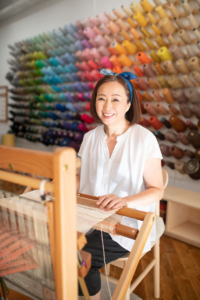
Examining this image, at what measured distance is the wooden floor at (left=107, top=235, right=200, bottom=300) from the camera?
4.72 ft

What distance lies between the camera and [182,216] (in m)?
2.30

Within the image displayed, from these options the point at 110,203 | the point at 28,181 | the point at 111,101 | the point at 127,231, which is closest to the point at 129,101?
the point at 111,101

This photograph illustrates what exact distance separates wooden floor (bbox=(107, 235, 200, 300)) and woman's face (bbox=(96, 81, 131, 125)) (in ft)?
3.85

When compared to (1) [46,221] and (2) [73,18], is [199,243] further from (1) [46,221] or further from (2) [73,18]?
(2) [73,18]

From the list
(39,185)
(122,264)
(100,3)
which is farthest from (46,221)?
(100,3)

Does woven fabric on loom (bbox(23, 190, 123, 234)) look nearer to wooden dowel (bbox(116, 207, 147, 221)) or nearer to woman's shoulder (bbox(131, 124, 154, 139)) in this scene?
wooden dowel (bbox(116, 207, 147, 221))

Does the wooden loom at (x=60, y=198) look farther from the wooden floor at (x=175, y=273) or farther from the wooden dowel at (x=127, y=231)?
the wooden floor at (x=175, y=273)

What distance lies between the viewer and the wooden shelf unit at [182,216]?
6.66 feet

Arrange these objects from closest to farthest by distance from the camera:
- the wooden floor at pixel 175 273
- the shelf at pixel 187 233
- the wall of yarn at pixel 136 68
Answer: the wooden floor at pixel 175 273 → the shelf at pixel 187 233 → the wall of yarn at pixel 136 68

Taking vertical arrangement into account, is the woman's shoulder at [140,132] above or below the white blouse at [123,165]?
above

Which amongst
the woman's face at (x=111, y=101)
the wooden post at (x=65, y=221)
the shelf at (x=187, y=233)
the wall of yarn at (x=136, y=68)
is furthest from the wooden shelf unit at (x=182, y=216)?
the wooden post at (x=65, y=221)

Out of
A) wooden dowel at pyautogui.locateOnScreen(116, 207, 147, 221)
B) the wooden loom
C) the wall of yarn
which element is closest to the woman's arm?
wooden dowel at pyautogui.locateOnScreen(116, 207, 147, 221)

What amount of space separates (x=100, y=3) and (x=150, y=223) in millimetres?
3229

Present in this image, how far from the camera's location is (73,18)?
342 centimetres
